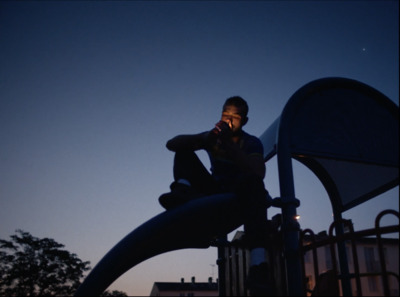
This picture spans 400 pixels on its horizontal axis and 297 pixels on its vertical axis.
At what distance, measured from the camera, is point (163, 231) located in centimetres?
310

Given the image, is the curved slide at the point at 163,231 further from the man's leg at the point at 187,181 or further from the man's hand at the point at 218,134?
the man's hand at the point at 218,134

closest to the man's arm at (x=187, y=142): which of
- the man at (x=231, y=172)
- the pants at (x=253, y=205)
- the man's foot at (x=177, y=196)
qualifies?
the man at (x=231, y=172)

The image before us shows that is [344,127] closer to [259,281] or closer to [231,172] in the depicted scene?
[231,172]

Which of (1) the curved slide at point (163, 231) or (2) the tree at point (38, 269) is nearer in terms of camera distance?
(1) the curved slide at point (163, 231)

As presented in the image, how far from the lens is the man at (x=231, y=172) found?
8.89ft

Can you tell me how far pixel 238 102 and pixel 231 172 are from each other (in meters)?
0.80

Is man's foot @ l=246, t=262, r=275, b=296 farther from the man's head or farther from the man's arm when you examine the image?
the man's head

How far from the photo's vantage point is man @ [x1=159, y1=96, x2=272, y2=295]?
2.71 m

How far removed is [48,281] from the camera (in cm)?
3700

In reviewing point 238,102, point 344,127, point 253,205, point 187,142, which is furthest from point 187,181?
point 344,127

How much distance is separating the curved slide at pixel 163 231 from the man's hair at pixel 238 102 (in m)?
1.02

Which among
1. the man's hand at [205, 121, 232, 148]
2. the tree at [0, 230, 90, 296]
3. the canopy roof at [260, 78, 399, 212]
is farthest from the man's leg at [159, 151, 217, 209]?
the tree at [0, 230, 90, 296]

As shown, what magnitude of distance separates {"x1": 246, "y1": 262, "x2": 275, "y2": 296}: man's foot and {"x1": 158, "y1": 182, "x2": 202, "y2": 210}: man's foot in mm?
937

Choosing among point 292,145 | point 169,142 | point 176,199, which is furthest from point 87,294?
point 292,145
